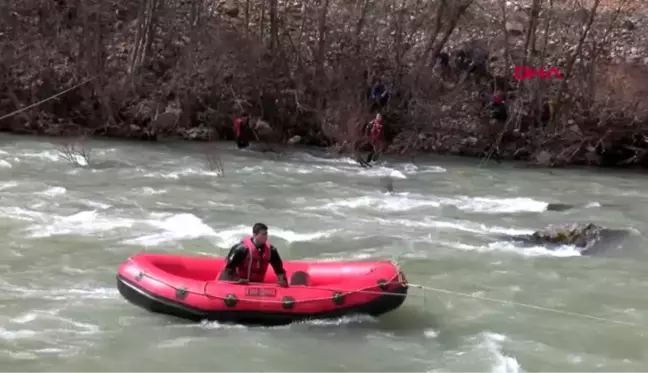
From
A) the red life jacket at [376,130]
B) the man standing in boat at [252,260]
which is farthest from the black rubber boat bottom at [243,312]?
the red life jacket at [376,130]

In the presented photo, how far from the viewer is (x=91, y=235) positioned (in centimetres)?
1116

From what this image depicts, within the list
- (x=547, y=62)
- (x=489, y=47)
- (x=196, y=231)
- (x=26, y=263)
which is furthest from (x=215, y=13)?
(x=26, y=263)

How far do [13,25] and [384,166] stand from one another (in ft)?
37.2

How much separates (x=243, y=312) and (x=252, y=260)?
1.64 ft

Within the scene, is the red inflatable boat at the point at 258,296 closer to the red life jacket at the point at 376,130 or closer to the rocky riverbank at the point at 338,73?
the red life jacket at the point at 376,130

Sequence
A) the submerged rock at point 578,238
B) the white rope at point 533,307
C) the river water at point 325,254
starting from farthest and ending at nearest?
the submerged rock at point 578,238
the white rope at point 533,307
the river water at point 325,254

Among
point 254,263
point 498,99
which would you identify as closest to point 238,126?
point 498,99

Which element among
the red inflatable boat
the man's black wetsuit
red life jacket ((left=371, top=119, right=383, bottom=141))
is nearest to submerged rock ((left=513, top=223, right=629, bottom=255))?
the red inflatable boat

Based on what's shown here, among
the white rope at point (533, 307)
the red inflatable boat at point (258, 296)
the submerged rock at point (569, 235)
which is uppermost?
the submerged rock at point (569, 235)

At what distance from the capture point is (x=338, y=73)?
2156 cm

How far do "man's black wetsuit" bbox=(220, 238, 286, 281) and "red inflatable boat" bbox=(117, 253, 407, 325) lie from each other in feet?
0.48

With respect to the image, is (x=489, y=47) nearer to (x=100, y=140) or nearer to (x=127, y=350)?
(x=100, y=140)

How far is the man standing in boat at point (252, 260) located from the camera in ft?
26.2

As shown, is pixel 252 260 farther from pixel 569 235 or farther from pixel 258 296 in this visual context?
pixel 569 235
